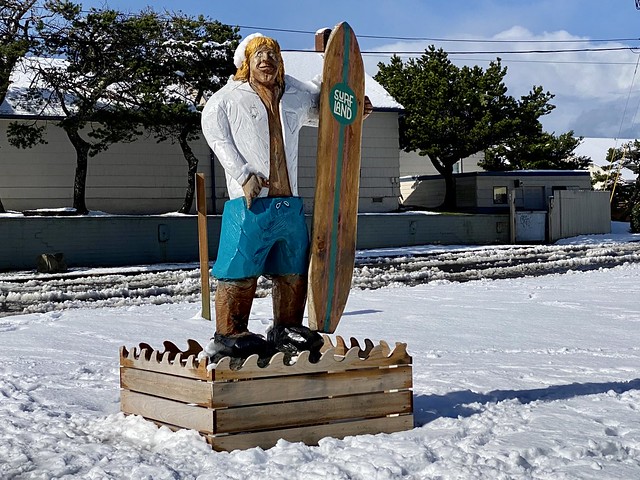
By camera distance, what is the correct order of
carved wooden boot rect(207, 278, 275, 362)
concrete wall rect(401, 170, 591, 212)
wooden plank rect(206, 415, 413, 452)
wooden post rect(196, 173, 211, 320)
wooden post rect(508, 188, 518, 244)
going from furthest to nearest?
concrete wall rect(401, 170, 591, 212), wooden post rect(508, 188, 518, 244), wooden post rect(196, 173, 211, 320), carved wooden boot rect(207, 278, 275, 362), wooden plank rect(206, 415, 413, 452)

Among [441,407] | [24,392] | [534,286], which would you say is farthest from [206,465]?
[534,286]

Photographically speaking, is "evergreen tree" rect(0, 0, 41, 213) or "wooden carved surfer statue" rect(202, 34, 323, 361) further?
"evergreen tree" rect(0, 0, 41, 213)

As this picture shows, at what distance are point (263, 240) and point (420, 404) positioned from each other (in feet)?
4.56

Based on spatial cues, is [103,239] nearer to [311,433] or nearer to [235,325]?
[235,325]

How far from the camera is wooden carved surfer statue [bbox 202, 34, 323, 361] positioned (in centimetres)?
484

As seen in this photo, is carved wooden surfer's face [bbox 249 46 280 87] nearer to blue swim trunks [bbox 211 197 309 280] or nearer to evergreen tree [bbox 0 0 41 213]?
blue swim trunks [bbox 211 197 309 280]

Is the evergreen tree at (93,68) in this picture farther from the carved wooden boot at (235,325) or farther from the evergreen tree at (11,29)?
the carved wooden boot at (235,325)

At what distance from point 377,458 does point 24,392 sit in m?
2.66

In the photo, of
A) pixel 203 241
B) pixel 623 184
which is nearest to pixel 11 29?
pixel 203 241

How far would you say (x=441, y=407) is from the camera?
5.25 meters

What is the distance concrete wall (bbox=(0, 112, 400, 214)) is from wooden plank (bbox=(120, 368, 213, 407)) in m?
22.3

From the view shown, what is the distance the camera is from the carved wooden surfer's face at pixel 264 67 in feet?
16.6

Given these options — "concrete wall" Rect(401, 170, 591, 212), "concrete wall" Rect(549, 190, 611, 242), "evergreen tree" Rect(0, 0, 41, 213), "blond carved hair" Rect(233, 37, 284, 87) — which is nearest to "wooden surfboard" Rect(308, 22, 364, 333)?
"blond carved hair" Rect(233, 37, 284, 87)

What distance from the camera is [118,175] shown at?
27.6m
